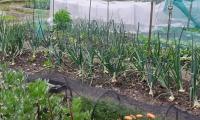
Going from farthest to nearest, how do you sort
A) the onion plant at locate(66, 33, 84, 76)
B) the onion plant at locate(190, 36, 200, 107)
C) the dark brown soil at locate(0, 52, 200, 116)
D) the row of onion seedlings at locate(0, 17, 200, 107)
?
the onion plant at locate(66, 33, 84, 76)
the row of onion seedlings at locate(0, 17, 200, 107)
the dark brown soil at locate(0, 52, 200, 116)
the onion plant at locate(190, 36, 200, 107)

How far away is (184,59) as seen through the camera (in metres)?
6.98

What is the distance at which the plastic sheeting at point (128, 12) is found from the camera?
429 inches

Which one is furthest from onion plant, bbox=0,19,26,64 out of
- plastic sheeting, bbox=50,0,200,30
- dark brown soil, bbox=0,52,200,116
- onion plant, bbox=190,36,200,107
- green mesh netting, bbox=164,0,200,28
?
green mesh netting, bbox=164,0,200,28

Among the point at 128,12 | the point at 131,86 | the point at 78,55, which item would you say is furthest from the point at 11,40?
the point at 128,12

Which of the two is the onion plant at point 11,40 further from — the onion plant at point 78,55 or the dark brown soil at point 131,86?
the onion plant at point 78,55

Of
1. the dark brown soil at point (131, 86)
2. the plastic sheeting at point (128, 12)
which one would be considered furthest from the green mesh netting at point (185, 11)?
the dark brown soil at point (131, 86)

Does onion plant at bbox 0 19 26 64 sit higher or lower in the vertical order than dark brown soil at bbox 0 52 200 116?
higher

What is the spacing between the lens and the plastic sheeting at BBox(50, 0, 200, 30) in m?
10.9

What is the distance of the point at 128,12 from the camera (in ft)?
41.3

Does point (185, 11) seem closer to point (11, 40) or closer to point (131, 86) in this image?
point (11, 40)

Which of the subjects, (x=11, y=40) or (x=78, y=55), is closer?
(x=78, y=55)

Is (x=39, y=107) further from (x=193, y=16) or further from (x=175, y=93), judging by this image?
(x=193, y=16)

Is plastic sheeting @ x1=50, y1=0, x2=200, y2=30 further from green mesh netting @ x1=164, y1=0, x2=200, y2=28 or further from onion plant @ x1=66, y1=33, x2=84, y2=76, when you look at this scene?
onion plant @ x1=66, y1=33, x2=84, y2=76

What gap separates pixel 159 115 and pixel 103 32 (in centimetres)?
327
